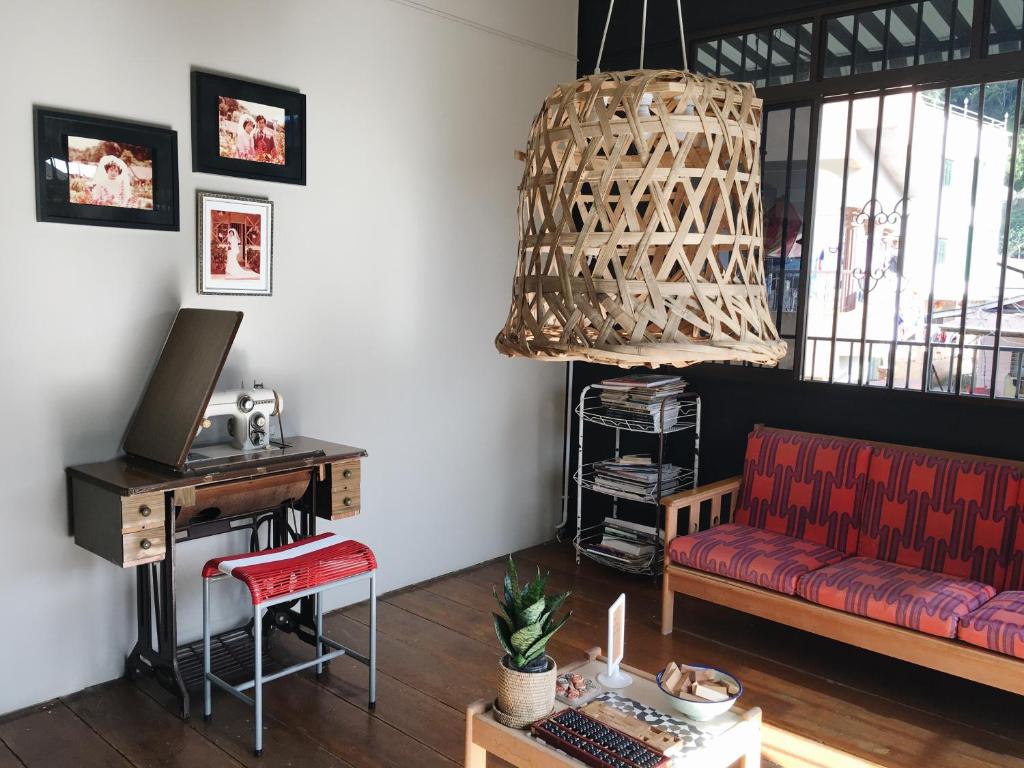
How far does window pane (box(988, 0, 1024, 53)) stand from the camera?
3.33 meters

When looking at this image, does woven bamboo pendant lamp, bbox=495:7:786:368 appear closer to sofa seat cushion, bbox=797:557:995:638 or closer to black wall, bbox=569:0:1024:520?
sofa seat cushion, bbox=797:557:995:638

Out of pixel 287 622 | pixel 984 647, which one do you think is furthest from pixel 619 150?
pixel 287 622

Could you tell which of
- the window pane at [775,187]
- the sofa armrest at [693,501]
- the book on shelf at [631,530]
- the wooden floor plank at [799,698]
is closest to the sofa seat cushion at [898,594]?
the wooden floor plank at [799,698]

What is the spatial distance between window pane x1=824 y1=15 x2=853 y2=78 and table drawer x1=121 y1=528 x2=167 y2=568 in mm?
3332

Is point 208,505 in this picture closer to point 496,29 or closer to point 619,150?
point 619,150

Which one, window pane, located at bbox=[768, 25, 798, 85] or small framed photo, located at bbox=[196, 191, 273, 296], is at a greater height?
window pane, located at bbox=[768, 25, 798, 85]

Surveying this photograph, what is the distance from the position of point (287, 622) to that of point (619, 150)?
2793 millimetres

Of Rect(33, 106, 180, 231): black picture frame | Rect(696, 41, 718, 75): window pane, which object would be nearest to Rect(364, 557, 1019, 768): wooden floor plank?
Rect(33, 106, 180, 231): black picture frame

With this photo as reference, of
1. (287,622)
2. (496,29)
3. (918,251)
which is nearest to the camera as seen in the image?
(287,622)

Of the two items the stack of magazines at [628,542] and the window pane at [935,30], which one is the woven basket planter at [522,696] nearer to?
the stack of magazines at [628,542]

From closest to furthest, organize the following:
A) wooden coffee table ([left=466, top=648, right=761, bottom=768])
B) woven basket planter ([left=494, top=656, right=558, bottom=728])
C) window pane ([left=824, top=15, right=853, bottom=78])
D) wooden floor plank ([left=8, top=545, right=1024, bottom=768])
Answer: wooden coffee table ([left=466, top=648, right=761, bottom=768])
woven basket planter ([left=494, top=656, right=558, bottom=728])
wooden floor plank ([left=8, top=545, right=1024, bottom=768])
window pane ([left=824, top=15, right=853, bottom=78])

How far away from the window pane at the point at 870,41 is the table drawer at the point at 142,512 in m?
3.31

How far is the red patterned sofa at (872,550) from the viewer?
9.55 feet

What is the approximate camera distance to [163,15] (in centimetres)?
303
